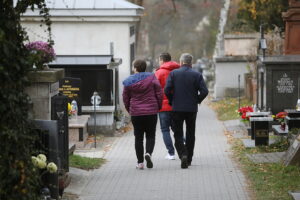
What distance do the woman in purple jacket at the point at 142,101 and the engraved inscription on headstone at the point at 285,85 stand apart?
6282 mm

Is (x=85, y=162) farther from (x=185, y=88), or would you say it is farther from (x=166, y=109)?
(x=185, y=88)

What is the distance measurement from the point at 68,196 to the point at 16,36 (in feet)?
11.4

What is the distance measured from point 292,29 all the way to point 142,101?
342 inches

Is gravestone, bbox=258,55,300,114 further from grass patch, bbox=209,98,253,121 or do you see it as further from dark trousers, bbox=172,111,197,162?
dark trousers, bbox=172,111,197,162

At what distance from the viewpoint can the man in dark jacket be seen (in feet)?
42.4

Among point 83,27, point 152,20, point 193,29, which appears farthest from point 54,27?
point 193,29

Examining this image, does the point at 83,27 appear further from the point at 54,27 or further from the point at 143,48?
the point at 143,48

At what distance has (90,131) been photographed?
19047 mm

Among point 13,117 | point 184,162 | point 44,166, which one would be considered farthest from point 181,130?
point 13,117

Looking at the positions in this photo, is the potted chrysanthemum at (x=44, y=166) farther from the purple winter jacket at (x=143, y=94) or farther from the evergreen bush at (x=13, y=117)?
the purple winter jacket at (x=143, y=94)

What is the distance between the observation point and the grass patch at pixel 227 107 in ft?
78.5

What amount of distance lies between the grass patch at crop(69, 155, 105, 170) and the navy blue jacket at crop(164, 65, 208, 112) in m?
1.55

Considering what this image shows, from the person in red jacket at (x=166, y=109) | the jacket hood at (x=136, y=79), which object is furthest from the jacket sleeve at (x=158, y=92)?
the person in red jacket at (x=166, y=109)

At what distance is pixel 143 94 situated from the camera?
1273cm
